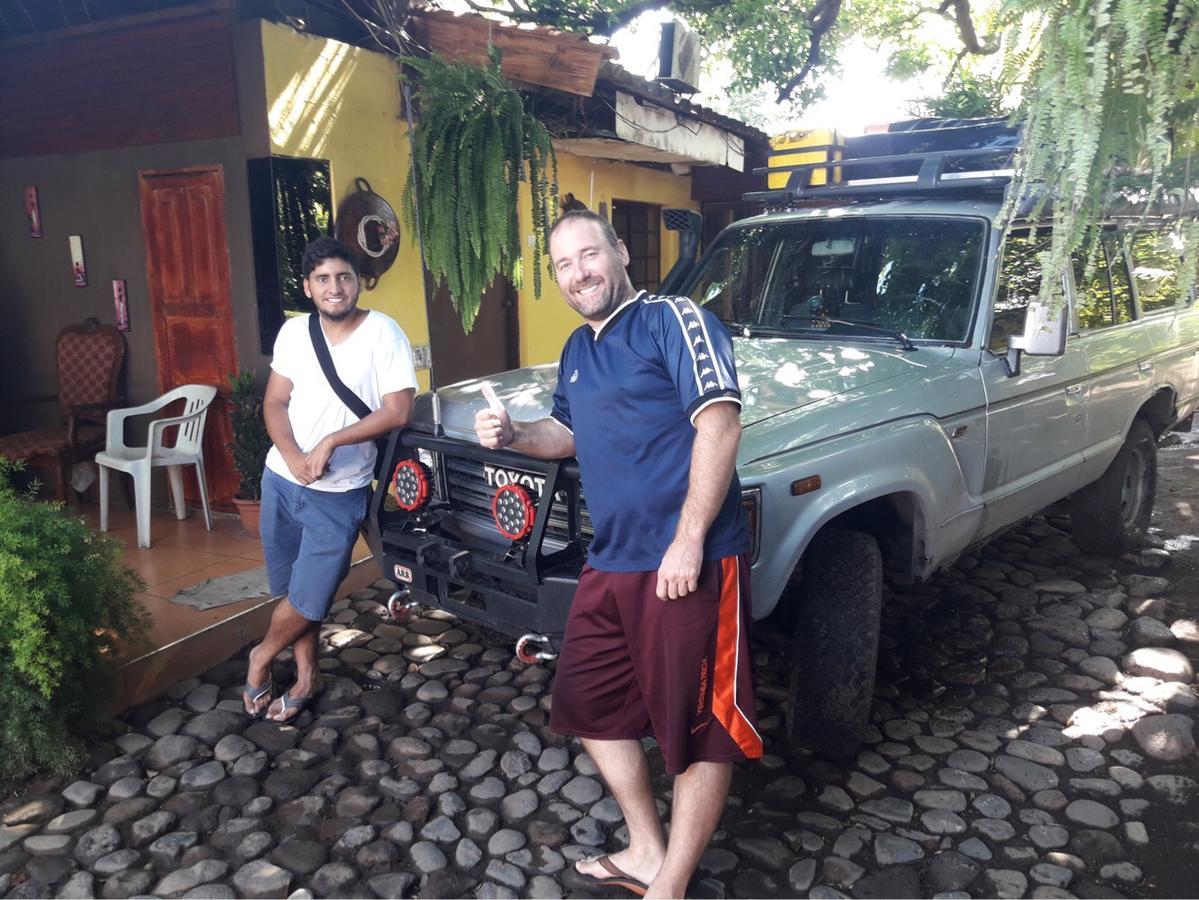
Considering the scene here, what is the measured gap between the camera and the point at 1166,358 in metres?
5.46

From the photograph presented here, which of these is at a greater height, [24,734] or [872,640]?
[872,640]

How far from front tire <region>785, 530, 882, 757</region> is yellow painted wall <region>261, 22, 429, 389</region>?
4.01 m

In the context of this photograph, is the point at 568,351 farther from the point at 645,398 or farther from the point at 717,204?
→ the point at 717,204

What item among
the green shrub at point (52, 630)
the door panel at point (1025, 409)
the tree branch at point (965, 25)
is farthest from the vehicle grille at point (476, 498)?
the tree branch at point (965, 25)

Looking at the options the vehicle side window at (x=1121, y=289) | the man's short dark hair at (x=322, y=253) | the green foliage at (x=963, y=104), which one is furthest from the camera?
the green foliage at (x=963, y=104)

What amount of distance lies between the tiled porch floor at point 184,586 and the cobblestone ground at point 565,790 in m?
0.11

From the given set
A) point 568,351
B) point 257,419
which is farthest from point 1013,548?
point 257,419

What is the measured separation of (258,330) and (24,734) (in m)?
3.10

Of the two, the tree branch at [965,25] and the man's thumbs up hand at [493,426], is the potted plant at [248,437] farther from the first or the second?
the tree branch at [965,25]

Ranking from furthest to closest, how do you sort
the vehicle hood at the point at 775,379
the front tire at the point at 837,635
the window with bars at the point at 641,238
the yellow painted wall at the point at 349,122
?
the window with bars at the point at 641,238, the yellow painted wall at the point at 349,122, the vehicle hood at the point at 775,379, the front tire at the point at 837,635

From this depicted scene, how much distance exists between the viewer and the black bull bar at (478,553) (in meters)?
3.01

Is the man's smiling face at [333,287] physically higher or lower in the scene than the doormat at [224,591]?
higher

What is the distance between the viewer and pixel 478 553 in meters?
3.24

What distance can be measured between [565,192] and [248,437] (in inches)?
166
